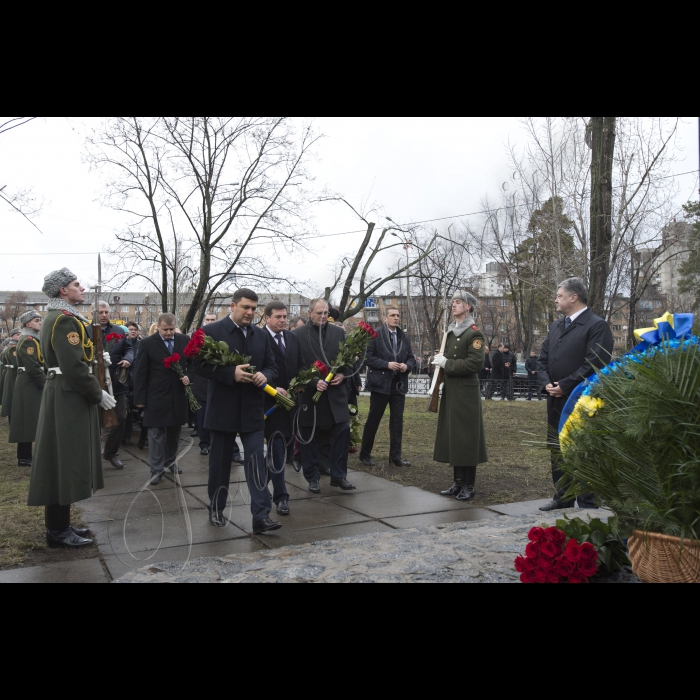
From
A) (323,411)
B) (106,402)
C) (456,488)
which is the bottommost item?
(456,488)

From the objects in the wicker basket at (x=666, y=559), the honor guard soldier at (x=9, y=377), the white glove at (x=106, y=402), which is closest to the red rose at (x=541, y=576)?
the wicker basket at (x=666, y=559)

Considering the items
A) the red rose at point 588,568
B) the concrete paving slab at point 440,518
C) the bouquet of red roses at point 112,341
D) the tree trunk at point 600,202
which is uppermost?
the tree trunk at point 600,202

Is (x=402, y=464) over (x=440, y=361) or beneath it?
beneath

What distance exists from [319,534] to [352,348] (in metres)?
2.48

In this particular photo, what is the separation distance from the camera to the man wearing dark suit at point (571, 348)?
6602 millimetres

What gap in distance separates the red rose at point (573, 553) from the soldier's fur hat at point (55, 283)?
4243 millimetres

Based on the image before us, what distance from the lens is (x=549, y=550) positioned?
146 inches

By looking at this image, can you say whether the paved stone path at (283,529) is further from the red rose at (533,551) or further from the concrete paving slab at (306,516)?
the red rose at (533,551)

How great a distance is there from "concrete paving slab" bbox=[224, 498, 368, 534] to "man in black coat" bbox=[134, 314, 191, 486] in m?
1.85

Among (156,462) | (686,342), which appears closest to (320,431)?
(156,462)

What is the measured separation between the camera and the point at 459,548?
493 cm

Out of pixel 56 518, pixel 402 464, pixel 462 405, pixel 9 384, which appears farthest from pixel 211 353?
pixel 9 384

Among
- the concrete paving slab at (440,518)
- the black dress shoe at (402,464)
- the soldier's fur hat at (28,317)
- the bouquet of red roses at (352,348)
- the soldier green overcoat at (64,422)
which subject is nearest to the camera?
the soldier green overcoat at (64,422)

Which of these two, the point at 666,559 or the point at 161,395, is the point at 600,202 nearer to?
the point at 161,395
